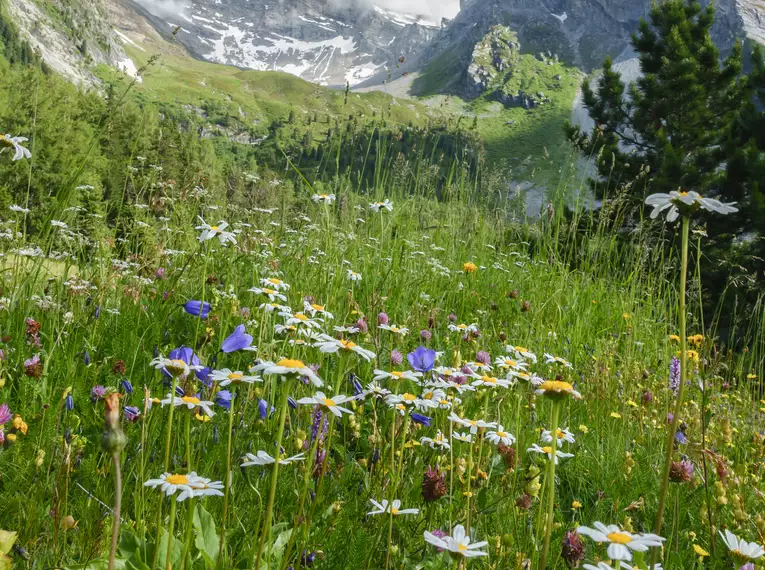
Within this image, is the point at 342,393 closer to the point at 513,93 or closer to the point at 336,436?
the point at 336,436

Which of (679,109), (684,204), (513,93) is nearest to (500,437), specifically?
(684,204)

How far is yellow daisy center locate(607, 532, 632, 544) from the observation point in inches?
28.1

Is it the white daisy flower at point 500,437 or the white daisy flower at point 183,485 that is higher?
the white daisy flower at point 183,485

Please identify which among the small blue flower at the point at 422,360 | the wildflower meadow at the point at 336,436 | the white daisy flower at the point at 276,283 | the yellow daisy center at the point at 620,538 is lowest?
the wildflower meadow at the point at 336,436

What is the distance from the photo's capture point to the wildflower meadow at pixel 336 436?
1040 millimetres

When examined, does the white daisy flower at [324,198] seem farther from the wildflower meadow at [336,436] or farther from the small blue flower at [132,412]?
the small blue flower at [132,412]

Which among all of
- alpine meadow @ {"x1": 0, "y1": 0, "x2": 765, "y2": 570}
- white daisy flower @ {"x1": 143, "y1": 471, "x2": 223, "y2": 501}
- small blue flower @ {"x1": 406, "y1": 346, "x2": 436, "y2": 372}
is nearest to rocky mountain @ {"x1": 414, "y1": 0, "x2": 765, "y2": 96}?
alpine meadow @ {"x1": 0, "y1": 0, "x2": 765, "y2": 570}

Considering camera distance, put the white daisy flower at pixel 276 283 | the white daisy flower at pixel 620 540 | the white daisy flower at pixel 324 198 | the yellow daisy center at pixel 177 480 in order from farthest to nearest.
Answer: the white daisy flower at pixel 324 198, the white daisy flower at pixel 276 283, the yellow daisy center at pixel 177 480, the white daisy flower at pixel 620 540

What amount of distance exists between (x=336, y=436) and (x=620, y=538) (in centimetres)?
127

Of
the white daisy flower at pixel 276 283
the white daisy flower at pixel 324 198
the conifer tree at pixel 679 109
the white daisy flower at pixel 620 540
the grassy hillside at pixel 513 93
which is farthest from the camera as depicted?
the grassy hillside at pixel 513 93

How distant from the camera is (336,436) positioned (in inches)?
74.4

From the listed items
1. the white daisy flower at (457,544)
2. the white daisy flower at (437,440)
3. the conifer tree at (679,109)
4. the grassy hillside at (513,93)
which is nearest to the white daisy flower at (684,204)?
the white daisy flower at (457,544)

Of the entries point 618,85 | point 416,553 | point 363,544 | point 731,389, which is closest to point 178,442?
point 363,544

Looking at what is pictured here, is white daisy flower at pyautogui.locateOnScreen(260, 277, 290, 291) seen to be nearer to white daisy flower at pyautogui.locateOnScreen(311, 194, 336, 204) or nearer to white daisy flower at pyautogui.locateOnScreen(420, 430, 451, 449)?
white daisy flower at pyautogui.locateOnScreen(420, 430, 451, 449)
